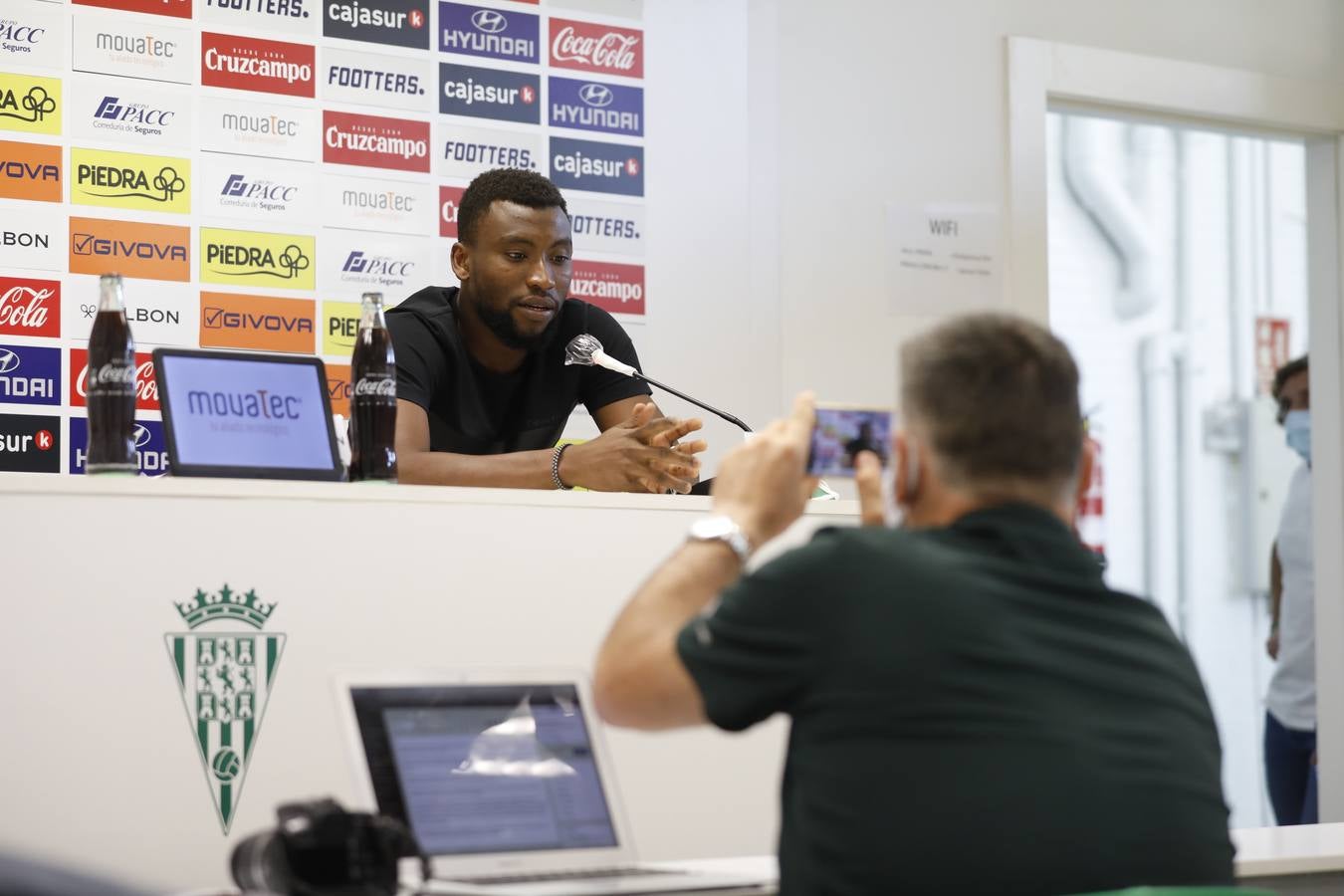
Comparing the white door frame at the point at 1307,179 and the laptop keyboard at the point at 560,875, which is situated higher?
the white door frame at the point at 1307,179

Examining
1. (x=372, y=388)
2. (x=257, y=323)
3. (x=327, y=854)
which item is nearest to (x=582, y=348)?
(x=372, y=388)

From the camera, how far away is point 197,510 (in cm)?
176

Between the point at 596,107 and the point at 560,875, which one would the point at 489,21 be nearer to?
the point at 596,107

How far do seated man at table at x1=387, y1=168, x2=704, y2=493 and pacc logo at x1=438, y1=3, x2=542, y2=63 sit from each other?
2.58ft

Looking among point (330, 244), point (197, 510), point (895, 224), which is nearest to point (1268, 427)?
point (895, 224)

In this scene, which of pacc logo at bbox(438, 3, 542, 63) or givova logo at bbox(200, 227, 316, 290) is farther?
pacc logo at bbox(438, 3, 542, 63)

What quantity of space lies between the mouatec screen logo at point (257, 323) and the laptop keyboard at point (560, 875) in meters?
2.35

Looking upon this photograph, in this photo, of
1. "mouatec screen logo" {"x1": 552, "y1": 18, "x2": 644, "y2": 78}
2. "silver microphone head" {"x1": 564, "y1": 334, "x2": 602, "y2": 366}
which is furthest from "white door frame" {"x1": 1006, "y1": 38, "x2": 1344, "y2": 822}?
"silver microphone head" {"x1": 564, "y1": 334, "x2": 602, "y2": 366}

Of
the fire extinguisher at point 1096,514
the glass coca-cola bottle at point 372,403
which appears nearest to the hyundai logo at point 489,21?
the glass coca-cola bottle at point 372,403

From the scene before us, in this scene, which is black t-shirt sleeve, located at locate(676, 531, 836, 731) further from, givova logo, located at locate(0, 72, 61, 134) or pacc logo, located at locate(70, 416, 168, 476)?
givova logo, located at locate(0, 72, 61, 134)

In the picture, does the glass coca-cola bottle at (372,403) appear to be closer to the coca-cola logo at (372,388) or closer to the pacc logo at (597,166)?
the coca-cola logo at (372,388)

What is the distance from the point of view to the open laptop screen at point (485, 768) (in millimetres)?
1425

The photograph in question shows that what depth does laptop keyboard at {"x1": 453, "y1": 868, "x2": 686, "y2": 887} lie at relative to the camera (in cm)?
141

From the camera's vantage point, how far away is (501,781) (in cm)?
147
